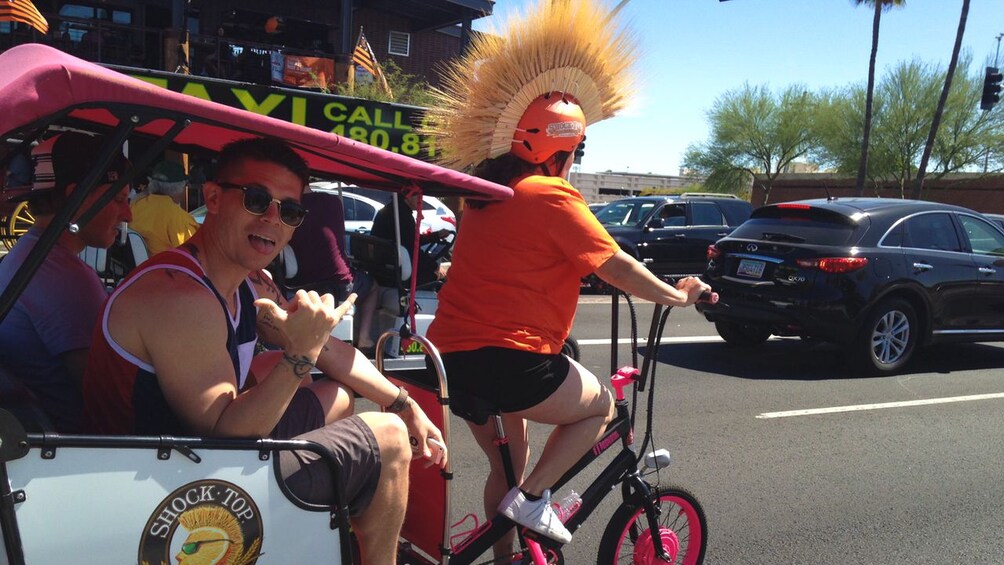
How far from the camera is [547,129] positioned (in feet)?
9.66

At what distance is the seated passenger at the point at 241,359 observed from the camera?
6.52 feet

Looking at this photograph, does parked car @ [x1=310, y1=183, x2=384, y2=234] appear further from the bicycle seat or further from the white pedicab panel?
the white pedicab panel

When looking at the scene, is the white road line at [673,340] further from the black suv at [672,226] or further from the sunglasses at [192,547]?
the sunglasses at [192,547]

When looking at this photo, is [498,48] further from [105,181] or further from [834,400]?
[834,400]

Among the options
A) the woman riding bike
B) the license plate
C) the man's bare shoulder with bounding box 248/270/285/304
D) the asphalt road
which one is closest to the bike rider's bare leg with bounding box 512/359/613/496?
the woman riding bike

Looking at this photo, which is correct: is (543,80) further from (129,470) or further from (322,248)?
(322,248)

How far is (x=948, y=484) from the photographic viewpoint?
500cm

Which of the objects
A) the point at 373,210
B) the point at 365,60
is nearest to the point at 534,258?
the point at 373,210

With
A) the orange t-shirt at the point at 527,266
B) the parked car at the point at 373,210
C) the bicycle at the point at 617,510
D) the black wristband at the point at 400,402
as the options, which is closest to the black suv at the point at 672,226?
the parked car at the point at 373,210

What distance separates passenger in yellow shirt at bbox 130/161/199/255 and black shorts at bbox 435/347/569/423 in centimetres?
348

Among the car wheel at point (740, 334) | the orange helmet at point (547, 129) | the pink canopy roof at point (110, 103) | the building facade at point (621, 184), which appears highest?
the building facade at point (621, 184)

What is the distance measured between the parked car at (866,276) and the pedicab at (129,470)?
20.9ft

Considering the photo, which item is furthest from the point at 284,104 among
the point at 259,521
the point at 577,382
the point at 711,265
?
the point at 259,521

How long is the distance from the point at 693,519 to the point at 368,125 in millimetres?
7424
